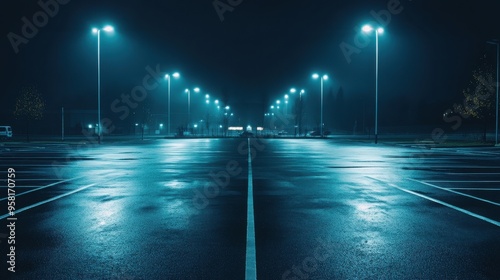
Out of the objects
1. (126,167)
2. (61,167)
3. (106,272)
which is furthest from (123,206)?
(61,167)

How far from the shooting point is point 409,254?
19.7ft

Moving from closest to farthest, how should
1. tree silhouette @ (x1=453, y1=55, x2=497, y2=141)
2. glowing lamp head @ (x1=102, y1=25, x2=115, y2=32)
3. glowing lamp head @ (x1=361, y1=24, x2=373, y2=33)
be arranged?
glowing lamp head @ (x1=102, y1=25, x2=115, y2=32)
glowing lamp head @ (x1=361, y1=24, x2=373, y2=33)
tree silhouette @ (x1=453, y1=55, x2=497, y2=141)

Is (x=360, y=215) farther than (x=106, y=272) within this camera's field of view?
Yes

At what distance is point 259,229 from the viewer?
24.4ft

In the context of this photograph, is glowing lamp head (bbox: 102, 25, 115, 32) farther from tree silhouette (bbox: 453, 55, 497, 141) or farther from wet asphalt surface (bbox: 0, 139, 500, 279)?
tree silhouette (bbox: 453, 55, 497, 141)

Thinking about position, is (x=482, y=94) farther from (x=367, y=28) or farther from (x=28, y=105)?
(x=28, y=105)

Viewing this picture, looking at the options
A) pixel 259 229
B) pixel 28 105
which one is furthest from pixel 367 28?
pixel 28 105

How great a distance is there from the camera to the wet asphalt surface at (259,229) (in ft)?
17.8

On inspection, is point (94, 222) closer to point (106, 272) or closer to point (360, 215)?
point (106, 272)

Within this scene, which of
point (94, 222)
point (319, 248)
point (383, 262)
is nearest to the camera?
point (383, 262)

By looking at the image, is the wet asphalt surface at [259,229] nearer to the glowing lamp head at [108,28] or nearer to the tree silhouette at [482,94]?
the glowing lamp head at [108,28]

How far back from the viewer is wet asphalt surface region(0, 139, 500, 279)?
213 inches

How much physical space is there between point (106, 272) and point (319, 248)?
9.45 ft

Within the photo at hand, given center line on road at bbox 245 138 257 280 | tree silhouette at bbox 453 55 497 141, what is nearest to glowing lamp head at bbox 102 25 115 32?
center line on road at bbox 245 138 257 280
